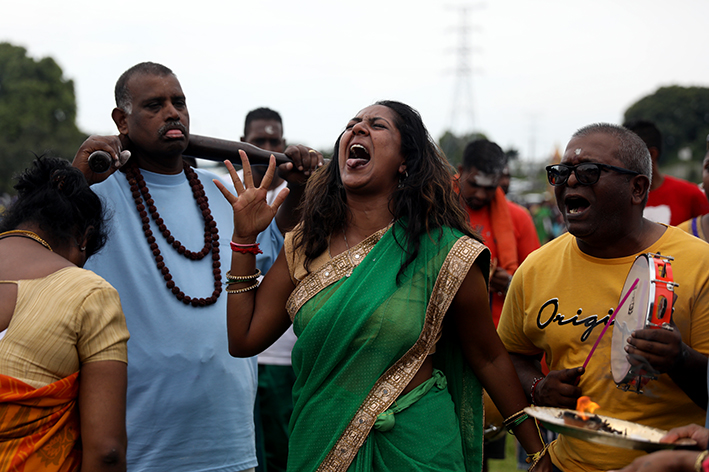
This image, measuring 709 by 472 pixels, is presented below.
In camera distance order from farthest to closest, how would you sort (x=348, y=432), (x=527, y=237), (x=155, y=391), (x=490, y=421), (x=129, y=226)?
(x=527, y=237), (x=490, y=421), (x=129, y=226), (x=155, y=391), (x=348, y=432)

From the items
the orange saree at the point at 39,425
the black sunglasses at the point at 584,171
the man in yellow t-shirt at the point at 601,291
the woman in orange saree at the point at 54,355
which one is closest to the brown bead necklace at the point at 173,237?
the woman in orange saree at the point at 54,355

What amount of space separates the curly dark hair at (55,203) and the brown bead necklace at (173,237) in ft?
2.14

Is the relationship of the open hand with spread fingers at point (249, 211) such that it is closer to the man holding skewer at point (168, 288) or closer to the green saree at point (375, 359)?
the green saree at point (375, 359)

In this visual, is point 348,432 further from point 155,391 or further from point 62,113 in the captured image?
point 62,113

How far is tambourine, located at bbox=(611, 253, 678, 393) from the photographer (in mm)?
2080

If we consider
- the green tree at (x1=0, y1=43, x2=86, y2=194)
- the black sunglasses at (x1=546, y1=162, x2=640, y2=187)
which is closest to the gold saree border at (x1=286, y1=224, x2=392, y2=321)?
the black sunglasses at (x1=546, y1=162, x2=640, y2=187)

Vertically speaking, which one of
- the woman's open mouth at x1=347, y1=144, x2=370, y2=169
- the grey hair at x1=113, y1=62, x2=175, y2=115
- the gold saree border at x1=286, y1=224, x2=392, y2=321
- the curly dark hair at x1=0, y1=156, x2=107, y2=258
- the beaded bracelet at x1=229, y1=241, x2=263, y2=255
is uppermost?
the grey hair at x1=113, y1=62, x2=175, y2=115

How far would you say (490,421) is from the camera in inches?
157

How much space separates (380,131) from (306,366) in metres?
1.06

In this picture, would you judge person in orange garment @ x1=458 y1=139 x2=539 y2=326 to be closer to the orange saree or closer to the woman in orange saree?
the woman in orange saree

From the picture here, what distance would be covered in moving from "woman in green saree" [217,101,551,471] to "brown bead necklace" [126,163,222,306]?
1.86ft

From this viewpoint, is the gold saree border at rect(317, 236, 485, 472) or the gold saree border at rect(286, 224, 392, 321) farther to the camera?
the gold saree border at rect(286, 224, 392, 321)

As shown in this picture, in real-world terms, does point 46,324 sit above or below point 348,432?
above

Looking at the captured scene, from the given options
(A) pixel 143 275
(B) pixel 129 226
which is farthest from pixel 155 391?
(B) pixel 129 226
